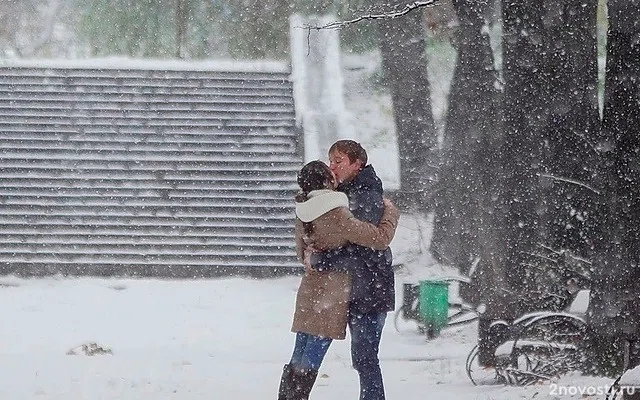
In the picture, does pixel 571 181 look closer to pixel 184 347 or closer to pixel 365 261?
pixel 365 261

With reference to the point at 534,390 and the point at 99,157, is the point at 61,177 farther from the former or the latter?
the point at 534,390

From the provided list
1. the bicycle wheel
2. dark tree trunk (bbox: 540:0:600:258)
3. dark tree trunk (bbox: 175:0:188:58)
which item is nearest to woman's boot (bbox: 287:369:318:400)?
the bicycle wheel

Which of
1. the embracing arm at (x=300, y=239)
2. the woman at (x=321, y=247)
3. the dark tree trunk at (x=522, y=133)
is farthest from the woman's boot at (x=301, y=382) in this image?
the dark tree trunk at (x=522, y=133)

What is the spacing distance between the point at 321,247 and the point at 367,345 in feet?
1.81

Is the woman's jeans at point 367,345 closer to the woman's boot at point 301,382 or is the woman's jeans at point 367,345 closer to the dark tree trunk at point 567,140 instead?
the woman's boot at point 301,382

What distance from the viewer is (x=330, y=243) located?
660 cm

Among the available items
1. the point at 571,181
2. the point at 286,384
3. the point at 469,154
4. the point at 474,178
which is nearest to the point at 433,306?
the point at 474,178

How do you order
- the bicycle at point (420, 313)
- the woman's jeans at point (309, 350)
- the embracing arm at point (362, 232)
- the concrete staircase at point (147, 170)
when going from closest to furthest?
the embracing arm at point (362, 232)
the woman's jeans at point (309, 350)
the bicycle at point (420, 313)
the concrete staircase at point (147, 170)

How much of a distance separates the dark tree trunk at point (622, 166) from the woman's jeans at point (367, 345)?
4.48 feet

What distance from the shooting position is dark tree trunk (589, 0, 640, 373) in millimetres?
6902

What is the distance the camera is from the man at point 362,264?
657 centimetres

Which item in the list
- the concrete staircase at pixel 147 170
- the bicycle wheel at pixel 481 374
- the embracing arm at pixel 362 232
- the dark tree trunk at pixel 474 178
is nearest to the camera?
the embracing arm at pixel 362 232

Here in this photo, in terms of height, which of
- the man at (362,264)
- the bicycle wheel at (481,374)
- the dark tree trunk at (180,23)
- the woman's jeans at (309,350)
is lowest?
the bicycle wheel at (481,374)

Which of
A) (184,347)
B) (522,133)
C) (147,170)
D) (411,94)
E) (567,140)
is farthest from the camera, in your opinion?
(411,94)
